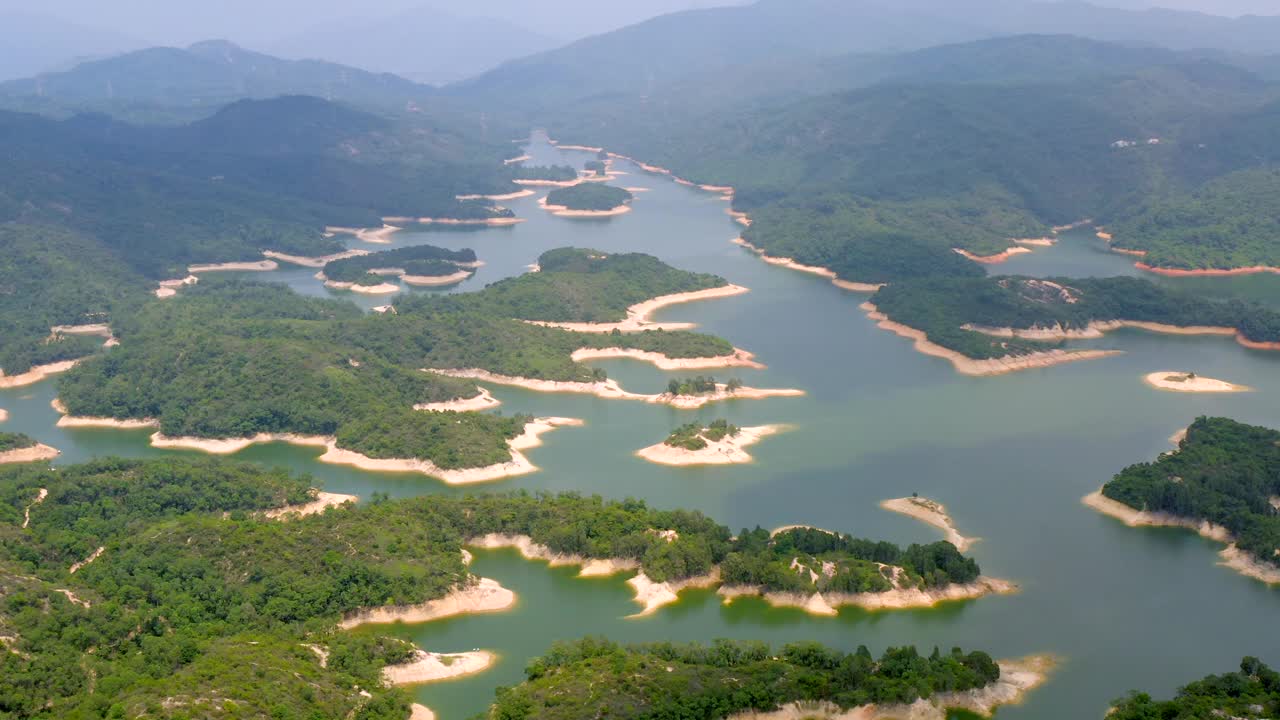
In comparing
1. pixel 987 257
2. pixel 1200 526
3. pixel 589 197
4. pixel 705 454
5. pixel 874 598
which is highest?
pixel 589 197

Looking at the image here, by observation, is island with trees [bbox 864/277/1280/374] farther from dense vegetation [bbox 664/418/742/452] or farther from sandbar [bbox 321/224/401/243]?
sandbar [bbox 321/224/401/243]

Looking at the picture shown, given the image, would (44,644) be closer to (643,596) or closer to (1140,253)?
(643,596)

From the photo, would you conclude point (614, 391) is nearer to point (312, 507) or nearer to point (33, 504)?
point (312, 507)

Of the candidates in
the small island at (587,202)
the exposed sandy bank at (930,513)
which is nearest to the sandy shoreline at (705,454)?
the exposed sandy bank at (930,513)

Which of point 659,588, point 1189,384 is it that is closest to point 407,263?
point 1189,384

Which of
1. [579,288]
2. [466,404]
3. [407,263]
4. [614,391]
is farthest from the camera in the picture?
[407,263]

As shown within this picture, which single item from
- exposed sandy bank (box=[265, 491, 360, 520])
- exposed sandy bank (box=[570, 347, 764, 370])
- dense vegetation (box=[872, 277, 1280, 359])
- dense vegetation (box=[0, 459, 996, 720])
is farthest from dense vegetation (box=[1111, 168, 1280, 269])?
exposed sandy bank (box=[265, 491, 360, 520])

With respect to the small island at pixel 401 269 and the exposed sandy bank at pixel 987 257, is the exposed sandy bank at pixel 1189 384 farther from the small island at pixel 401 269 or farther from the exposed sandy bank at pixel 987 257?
the small island at pixel 401 269
